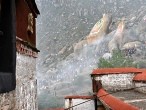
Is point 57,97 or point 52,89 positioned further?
point 52,89

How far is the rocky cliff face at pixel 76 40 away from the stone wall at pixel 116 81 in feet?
112

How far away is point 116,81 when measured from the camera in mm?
23016

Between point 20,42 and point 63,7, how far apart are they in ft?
305

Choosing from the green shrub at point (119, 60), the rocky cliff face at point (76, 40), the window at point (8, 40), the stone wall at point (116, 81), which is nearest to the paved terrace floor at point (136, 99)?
the stone wall at point (116, 81)

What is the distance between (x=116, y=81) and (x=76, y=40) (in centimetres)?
6221

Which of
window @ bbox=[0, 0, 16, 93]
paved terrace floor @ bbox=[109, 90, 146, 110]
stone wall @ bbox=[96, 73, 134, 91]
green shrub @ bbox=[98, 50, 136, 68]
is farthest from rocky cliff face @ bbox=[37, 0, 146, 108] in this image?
window @ bbox=[0, 0, 16, 93]

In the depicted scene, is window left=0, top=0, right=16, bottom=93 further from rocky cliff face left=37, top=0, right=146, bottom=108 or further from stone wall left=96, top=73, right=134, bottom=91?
rocky cliff face left=37, top=0, right=146, bottom=108

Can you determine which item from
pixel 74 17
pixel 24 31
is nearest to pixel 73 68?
pixel 74 17

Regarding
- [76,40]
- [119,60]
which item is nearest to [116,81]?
[119,60]

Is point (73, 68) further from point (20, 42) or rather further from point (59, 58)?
point (20, 42)

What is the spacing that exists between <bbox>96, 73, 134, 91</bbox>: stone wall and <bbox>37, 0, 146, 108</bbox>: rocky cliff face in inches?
1344

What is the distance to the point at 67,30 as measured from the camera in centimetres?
9338

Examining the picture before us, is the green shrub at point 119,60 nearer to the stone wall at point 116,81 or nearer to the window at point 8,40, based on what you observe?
the stone wall at point 116,81

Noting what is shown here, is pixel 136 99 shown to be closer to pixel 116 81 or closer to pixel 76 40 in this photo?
pixel 116 81
